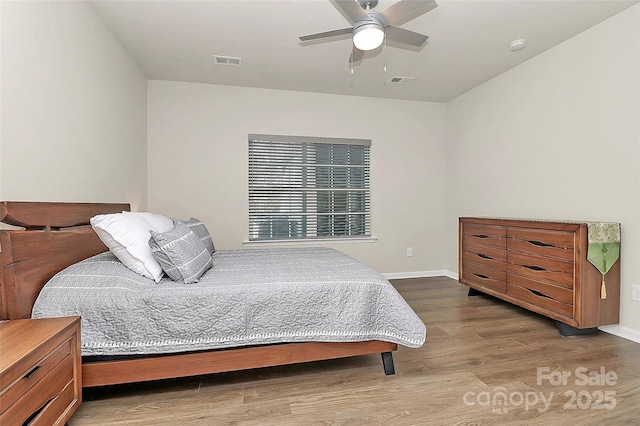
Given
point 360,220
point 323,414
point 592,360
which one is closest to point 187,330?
point 323,414

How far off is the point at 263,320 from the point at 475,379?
131 centimetres

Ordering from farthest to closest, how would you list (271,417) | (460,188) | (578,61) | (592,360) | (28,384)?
(460,188) < (578,61) < (592,360) < (271,417) < (28,384)

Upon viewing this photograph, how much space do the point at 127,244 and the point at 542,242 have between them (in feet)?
10.3

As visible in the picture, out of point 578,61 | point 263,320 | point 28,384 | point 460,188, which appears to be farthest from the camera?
point 460,188

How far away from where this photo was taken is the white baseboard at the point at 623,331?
254cm

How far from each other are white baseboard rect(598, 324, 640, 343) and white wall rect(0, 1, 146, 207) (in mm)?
4192

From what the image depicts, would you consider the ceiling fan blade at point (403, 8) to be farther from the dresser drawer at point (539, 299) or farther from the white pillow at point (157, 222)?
the dresser drawer at point (539, 299)

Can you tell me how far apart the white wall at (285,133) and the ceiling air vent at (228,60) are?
2.22ft

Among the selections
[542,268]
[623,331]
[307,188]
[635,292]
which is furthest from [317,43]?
[623,331]

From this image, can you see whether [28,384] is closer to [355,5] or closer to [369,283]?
[369,283]

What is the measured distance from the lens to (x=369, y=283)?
1.96 meters

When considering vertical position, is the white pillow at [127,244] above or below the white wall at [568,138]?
below

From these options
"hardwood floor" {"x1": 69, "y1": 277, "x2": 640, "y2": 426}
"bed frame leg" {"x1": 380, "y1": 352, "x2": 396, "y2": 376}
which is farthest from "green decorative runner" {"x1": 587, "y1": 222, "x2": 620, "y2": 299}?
"bed frame leg" {"x1": 380, "y1": 352, "x2": 396, "y2": 376}

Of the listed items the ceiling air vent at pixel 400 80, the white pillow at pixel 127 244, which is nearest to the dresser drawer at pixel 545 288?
the ceiling air vent at pixel 400 80
